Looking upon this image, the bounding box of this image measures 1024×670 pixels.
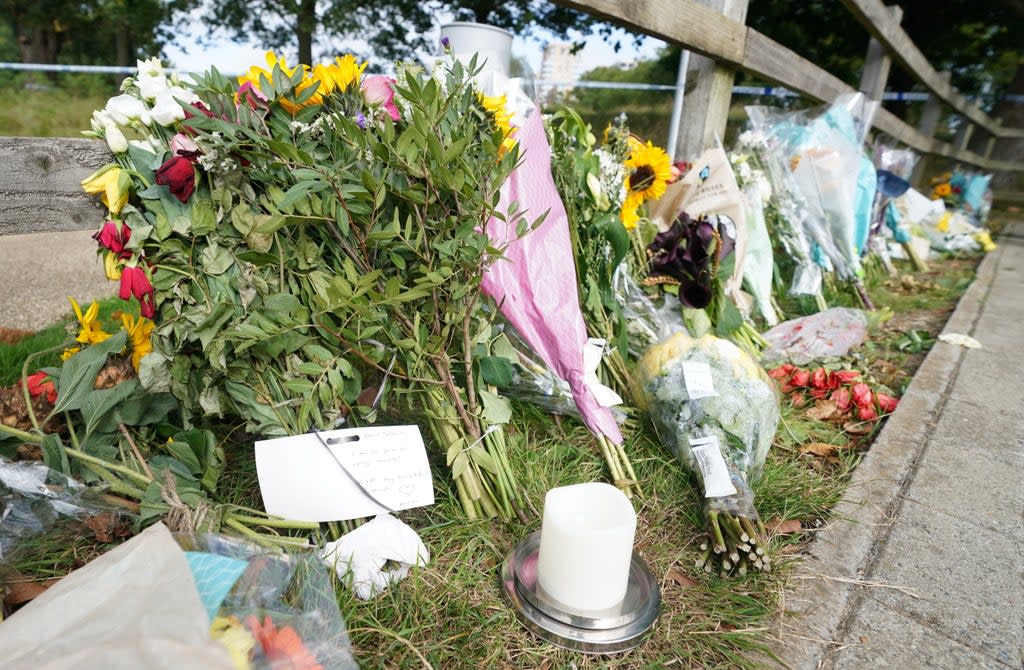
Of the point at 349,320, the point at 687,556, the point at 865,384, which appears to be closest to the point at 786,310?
the point at 865,384

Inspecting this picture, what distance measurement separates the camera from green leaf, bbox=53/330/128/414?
111 centimetres

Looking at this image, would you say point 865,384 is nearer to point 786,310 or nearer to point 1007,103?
point 786,310

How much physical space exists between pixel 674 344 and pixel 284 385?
1003 mm

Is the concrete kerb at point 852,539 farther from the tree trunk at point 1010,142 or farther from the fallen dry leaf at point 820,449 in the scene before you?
the tree trunk at point 1010,142

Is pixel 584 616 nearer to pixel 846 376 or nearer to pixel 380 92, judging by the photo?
pixel 380 92

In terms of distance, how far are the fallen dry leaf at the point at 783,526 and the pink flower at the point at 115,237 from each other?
1.40m

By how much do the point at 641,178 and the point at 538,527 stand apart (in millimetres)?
1302

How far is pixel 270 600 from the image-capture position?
2.58 ft

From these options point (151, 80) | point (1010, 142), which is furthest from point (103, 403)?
point (1010, 142)

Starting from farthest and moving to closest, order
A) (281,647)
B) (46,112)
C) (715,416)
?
(46,112), (715,416), (281,647)

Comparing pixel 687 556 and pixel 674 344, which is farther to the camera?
pixel 674 344

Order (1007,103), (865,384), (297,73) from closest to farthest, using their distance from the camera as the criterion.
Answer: (297,73) < (865,384) < (1007,103)

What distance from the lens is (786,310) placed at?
302 centimetres

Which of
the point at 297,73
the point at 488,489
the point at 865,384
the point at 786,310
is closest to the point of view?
the point at 297,73
